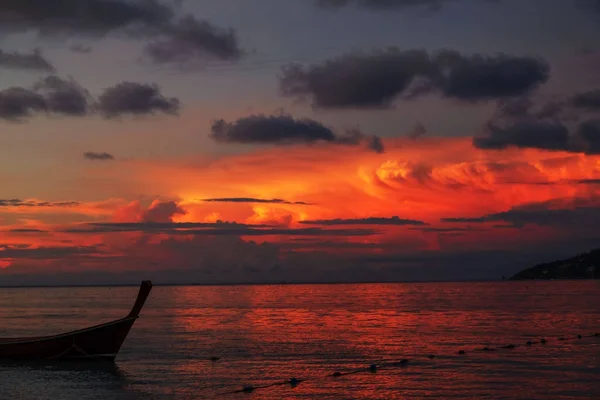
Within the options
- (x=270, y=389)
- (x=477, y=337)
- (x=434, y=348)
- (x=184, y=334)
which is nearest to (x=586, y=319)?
(x=477, y=337)

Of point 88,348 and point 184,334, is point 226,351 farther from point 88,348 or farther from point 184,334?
point 184,334

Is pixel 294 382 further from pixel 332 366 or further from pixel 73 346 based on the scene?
pixel 73 346

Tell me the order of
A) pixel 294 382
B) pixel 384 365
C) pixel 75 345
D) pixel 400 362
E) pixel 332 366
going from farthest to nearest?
pixel 75 345 → pixel 400 362 → pixel 332 366 → pixel 384 365 → pixel 294 382

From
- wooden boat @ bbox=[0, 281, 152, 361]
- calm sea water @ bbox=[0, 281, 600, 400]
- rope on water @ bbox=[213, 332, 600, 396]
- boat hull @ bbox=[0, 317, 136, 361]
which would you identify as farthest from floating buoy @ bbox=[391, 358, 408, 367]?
boat hull @ bbox=[0, 317, 136, 361]

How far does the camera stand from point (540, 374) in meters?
38.0

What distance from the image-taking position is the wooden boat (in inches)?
1750

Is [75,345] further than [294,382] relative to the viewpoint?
Yes

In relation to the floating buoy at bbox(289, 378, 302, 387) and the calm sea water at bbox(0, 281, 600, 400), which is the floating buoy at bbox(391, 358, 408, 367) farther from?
the floating buoy at bbox(289, 378, 302, 387)

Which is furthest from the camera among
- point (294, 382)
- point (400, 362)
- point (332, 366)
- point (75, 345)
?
point (75, 345)

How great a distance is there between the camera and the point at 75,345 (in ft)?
146

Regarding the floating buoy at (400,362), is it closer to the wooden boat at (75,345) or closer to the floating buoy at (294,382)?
the floating buoy at (294,382)

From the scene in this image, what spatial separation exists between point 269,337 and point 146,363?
17666 mm

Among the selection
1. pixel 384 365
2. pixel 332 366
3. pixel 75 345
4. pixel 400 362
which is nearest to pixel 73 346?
pixel 75 345

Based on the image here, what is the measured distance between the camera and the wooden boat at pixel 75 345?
4444 cm
